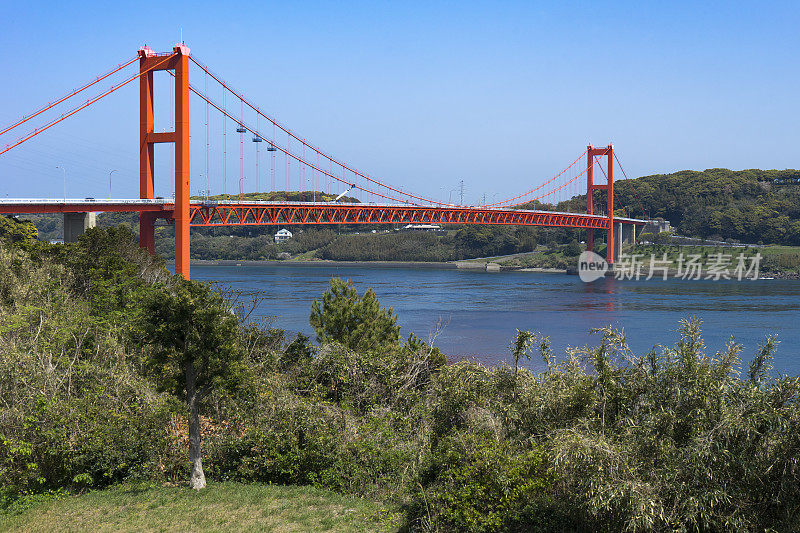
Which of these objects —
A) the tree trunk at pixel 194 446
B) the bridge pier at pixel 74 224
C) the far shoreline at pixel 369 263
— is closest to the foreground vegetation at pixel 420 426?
the tree trunk at pixel 194 446

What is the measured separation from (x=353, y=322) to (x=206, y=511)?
8.68 metres

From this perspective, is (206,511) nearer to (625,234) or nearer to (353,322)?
(353,322)

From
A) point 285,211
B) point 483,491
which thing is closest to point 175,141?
point 285,211

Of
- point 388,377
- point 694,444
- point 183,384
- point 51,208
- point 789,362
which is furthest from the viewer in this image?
Result: point 51,208

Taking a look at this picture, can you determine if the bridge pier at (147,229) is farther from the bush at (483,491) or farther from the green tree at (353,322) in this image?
the bush at (483,491)

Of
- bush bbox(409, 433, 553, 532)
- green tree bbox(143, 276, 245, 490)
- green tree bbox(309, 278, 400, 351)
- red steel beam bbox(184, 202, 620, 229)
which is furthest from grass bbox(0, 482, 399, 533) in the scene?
red steel beam bbox(184, 202, 620, 229)

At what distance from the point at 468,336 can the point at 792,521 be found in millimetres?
25229

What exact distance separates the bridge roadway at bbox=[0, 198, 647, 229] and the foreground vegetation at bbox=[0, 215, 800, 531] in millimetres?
12462

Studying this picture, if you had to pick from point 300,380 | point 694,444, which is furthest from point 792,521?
point 300,380

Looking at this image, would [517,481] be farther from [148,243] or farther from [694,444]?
[148,243]

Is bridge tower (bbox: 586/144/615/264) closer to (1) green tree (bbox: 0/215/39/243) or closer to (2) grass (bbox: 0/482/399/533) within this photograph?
(1) green tree (bbox: 0/215/39/243)

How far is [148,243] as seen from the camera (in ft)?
103

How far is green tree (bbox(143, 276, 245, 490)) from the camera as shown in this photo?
1000 cm

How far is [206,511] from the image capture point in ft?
32.1
